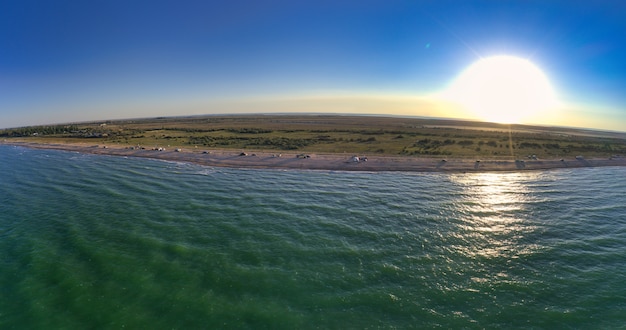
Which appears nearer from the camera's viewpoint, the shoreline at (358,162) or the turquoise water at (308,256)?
the turquoise water at (308,256)

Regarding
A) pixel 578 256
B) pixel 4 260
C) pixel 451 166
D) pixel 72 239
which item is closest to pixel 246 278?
pixel 72 239

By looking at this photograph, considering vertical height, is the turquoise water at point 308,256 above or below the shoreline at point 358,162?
below

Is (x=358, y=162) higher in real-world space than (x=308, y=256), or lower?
higher

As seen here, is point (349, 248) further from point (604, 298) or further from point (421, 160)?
point (421, 160)

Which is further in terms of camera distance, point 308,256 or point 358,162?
point 358,162
